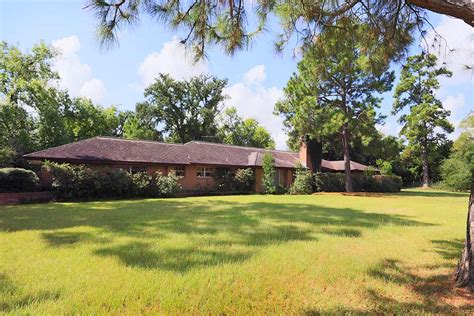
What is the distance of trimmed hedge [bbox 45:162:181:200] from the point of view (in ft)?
56.1

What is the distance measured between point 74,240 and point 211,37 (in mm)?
4976

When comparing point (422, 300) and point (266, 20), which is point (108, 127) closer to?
point (266, 20)

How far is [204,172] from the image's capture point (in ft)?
84.2

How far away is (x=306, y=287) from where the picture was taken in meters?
4.27

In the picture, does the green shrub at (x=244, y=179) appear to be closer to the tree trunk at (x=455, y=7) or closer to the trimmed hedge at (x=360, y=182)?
the trimmed hedge at (x=360, y=182)

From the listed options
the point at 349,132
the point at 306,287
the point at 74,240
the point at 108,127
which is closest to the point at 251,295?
the point at 306,287

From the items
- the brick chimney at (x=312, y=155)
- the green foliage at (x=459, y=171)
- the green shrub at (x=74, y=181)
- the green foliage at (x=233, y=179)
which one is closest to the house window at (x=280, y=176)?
the brick chimney at (x=312, y=155)

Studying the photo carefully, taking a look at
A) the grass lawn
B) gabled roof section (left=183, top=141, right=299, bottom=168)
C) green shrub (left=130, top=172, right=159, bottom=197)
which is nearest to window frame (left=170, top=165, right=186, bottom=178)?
gabled roof section (left=183, top=141, right=299, bottom=168)

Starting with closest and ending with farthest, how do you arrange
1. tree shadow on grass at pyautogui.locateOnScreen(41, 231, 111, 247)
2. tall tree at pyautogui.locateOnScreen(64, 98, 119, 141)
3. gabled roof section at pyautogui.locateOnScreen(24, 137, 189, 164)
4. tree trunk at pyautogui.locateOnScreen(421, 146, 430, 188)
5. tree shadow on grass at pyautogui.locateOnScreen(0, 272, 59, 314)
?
tree shadow on grass at pyautogui.locateOnScreen(0, 272, 59, 314), tree shadow on grass at pyautogui.locateOnScreen(41, 231, 111, 247), gabled roof section at pyautogui.locateOnScreen(24, 137, 189, 164), tall tree at pyautogui.locateOnScreen(64, 98, 119, 141), tree trunk at pyautogui.locateOnScreen(421, 146, 430, 188)

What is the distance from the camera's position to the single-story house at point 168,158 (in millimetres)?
19766

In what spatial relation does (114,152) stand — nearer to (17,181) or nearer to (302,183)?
(17,181)

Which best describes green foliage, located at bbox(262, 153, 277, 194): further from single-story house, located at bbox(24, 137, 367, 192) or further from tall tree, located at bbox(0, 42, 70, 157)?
tall tree, located at bbox(0, 42, 70, 157)

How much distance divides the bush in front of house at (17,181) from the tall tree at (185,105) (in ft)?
90.6

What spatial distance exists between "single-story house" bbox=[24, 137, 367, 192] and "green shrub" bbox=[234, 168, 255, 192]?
55 centimetres
